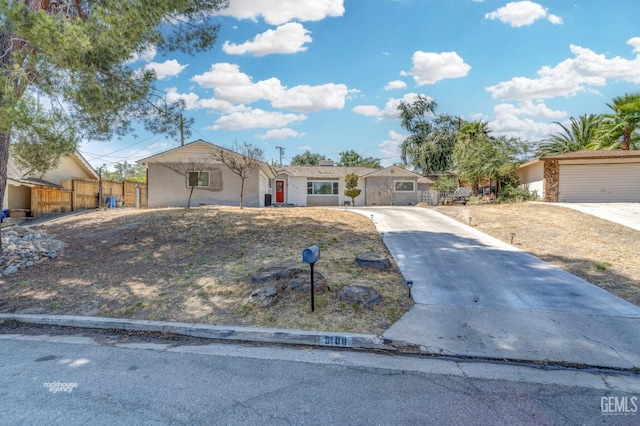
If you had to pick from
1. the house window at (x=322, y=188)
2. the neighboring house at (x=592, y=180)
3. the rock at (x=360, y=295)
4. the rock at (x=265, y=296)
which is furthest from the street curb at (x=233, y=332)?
the house window at (x=322, y=188)

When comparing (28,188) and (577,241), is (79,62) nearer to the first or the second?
(577,241)

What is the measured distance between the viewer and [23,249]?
855 cm

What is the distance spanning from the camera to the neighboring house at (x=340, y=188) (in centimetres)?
2656

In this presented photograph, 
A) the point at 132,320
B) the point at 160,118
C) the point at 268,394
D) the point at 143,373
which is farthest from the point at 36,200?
the point at 268,394

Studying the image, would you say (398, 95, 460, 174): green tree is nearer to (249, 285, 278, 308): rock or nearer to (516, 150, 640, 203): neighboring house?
(516, 150, 640, 203): neighboring house

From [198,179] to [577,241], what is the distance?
17300 millimetres

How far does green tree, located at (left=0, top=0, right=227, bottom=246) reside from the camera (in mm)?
6109

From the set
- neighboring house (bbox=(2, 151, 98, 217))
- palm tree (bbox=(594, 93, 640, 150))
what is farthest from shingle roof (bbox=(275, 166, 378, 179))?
palm tree (bbox=(594, 93, 640, 150))

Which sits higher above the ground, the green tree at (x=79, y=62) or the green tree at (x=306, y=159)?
the green tree at (x=306, y=159)

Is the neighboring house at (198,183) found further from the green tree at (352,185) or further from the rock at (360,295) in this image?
the rock at (360,295)

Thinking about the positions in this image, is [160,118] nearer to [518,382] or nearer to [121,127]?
[121,127]

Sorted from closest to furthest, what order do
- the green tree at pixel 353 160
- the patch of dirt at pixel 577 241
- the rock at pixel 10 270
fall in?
the patch of dirt at pixel 577 241
the rock at pixel 10 270
the green tree at pixel 353 160

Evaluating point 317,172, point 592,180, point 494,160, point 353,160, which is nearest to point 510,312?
point 494,160

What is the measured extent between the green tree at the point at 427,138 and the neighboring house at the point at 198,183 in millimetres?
23799
